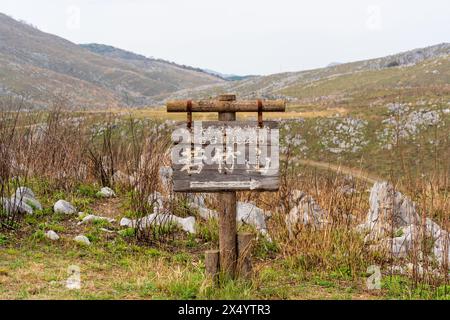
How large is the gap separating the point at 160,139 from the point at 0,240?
360 centimetres

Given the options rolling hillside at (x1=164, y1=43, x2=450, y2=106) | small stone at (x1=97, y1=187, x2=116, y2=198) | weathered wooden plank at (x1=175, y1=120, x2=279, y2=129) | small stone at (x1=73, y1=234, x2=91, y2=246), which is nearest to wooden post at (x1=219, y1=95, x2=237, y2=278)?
weathered wooden plank at (x1=175, y1=120, x2=279, y2=129)

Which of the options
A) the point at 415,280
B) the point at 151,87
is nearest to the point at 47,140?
the point at 415,280

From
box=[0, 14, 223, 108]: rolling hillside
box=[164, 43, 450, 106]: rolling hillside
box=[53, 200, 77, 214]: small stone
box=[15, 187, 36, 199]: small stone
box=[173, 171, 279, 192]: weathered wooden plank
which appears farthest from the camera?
box=[0, 14, 223, 108]: rolling hillside

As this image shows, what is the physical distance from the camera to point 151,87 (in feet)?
494

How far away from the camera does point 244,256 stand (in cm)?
462

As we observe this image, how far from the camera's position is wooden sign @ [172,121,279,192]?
4590mm

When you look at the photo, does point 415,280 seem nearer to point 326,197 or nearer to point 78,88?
point 326,197

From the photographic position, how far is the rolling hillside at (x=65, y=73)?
95500 millimetres

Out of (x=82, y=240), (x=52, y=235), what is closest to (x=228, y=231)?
(x=82, y=240)

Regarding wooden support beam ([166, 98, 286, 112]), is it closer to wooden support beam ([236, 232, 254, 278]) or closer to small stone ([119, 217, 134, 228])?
wooden support beam ([236, 232, 254, 278])

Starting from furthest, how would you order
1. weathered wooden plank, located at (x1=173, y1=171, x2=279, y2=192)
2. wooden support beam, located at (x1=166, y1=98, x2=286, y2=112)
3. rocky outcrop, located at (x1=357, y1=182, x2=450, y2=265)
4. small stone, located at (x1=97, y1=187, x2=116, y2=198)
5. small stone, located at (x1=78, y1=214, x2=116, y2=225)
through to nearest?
small stone, located at (x1=97, y1=187, x2=116, y2=198)
small stone, located at (x1=78, y1=214, x2=116, y2=225)
rocky outcrop, located at (x1=357, y1=182, x2=450, y2=265)
wooden support beam, located at (x1=166, y1=98, x2=286, y2=112)
weathered wooden plank, located at (x1=173, y1=171, x2=279, y2=192)

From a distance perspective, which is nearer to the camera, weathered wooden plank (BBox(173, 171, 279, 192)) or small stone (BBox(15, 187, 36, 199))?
weathered wooden plank (BBox(173, 171, 279, 192))

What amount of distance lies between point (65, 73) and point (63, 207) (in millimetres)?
134387

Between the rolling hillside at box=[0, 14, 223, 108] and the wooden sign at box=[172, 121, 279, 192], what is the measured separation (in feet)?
272
